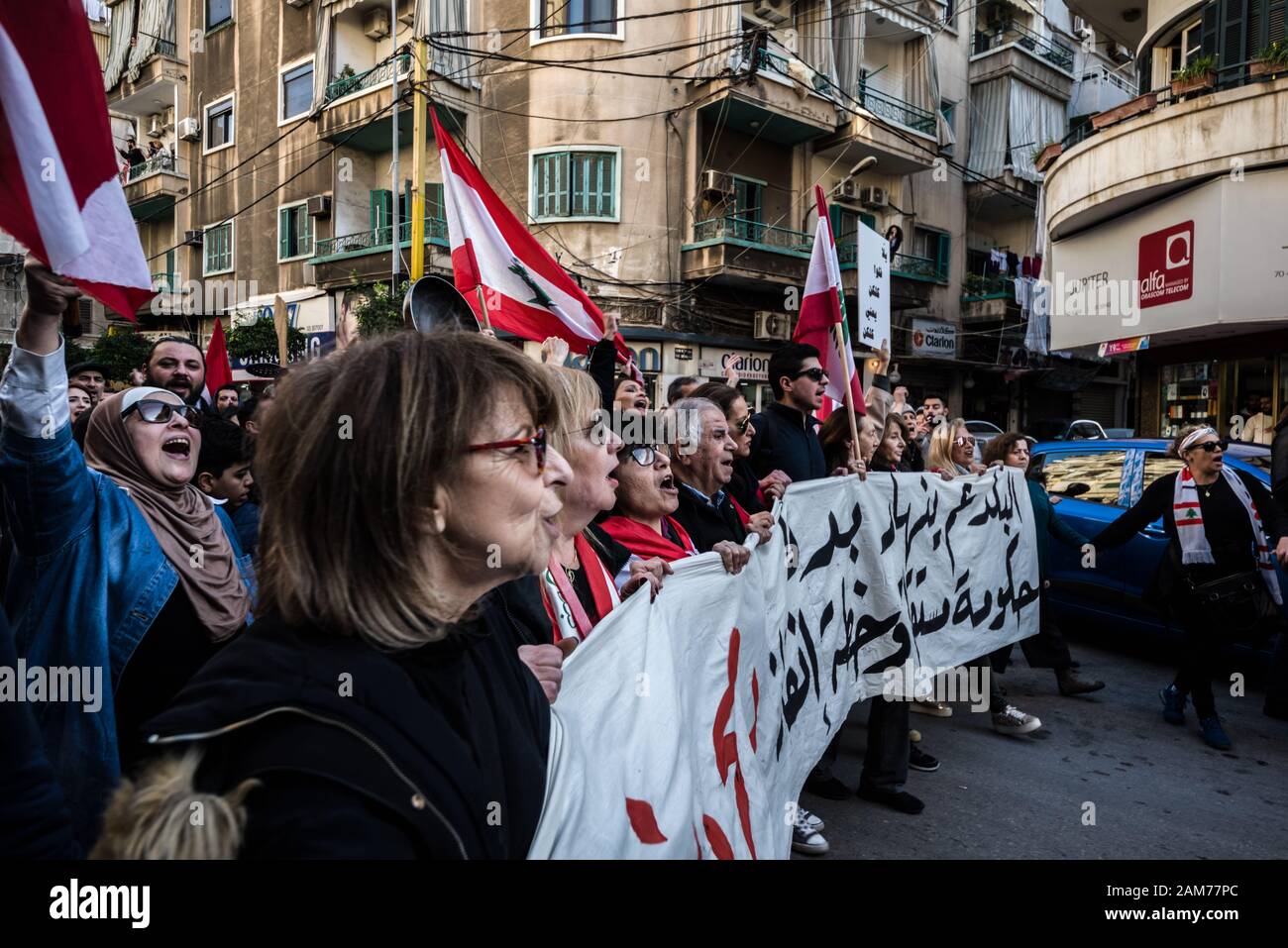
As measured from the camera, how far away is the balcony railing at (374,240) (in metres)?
17.7

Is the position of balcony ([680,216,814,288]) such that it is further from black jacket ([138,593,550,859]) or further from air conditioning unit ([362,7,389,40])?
black jacket ([138,593,550,859])

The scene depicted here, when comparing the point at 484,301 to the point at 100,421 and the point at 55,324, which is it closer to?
the point at 100,421

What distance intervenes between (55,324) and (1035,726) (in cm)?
528

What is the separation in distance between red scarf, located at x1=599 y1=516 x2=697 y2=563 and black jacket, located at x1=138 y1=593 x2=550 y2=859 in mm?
1765

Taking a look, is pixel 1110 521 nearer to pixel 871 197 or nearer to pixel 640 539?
pixel 640 539

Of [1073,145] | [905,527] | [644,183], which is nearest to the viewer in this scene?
[905,527]

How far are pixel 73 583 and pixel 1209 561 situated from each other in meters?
5.83

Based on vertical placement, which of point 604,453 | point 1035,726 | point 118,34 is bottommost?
point 1035,726

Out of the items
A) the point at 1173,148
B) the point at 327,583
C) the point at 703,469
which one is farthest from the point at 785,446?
the point at 1173,148

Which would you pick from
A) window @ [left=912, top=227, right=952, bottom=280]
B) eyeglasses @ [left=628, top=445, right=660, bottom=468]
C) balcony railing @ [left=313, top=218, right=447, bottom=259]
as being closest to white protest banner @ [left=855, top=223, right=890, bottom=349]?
eyeglasses @ [left=628, top=445, right=660, bottom=468]

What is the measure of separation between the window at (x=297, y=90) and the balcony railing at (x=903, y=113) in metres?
14.0

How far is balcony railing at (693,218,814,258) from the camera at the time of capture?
17609 millimetres
